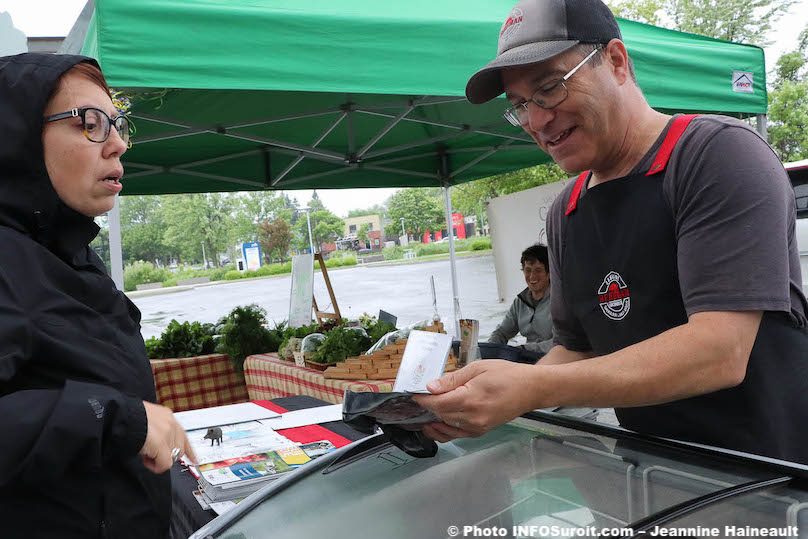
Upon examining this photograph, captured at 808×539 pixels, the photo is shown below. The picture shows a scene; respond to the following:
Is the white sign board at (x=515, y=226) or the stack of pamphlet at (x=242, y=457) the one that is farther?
the white sign board at (x=515, y=226)

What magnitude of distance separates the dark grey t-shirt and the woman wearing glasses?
1015mm

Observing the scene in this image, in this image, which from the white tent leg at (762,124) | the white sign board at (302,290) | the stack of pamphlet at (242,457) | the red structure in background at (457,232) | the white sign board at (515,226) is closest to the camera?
the stack of pamphlet at (242,457)

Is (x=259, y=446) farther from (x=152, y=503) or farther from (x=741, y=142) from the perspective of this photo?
(x=741, y=142)

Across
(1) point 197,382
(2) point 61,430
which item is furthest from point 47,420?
(1) point 197,382

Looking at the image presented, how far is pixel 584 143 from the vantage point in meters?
1.31

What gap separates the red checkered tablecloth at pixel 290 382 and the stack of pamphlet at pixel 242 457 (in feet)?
3.54

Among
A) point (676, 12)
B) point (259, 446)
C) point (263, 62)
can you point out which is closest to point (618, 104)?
point (259, 446)

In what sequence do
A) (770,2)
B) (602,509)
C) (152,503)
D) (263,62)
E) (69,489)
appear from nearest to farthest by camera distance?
1. (602,509)
2. (69,489)
3. (152,503)
4. (263,62)
5. (770,2)

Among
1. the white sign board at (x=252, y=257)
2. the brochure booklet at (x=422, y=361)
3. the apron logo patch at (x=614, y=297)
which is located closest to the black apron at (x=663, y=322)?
the apron logo patch at (x=614, y=297)

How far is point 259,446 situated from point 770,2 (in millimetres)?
28945

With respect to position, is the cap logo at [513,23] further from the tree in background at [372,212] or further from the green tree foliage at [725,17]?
the tree in background at [372,212]

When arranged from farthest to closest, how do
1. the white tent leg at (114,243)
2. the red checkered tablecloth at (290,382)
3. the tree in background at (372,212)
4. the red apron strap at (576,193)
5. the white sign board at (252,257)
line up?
the tree in background at (372,212)
the white sign board at (252,257)
the white tent leg at (114,243)
the red checkered tablecloth at (290,382)
the red apron strap at (576,193)

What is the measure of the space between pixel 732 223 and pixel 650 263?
0.18 m

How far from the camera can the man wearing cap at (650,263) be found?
1047 millimetres
